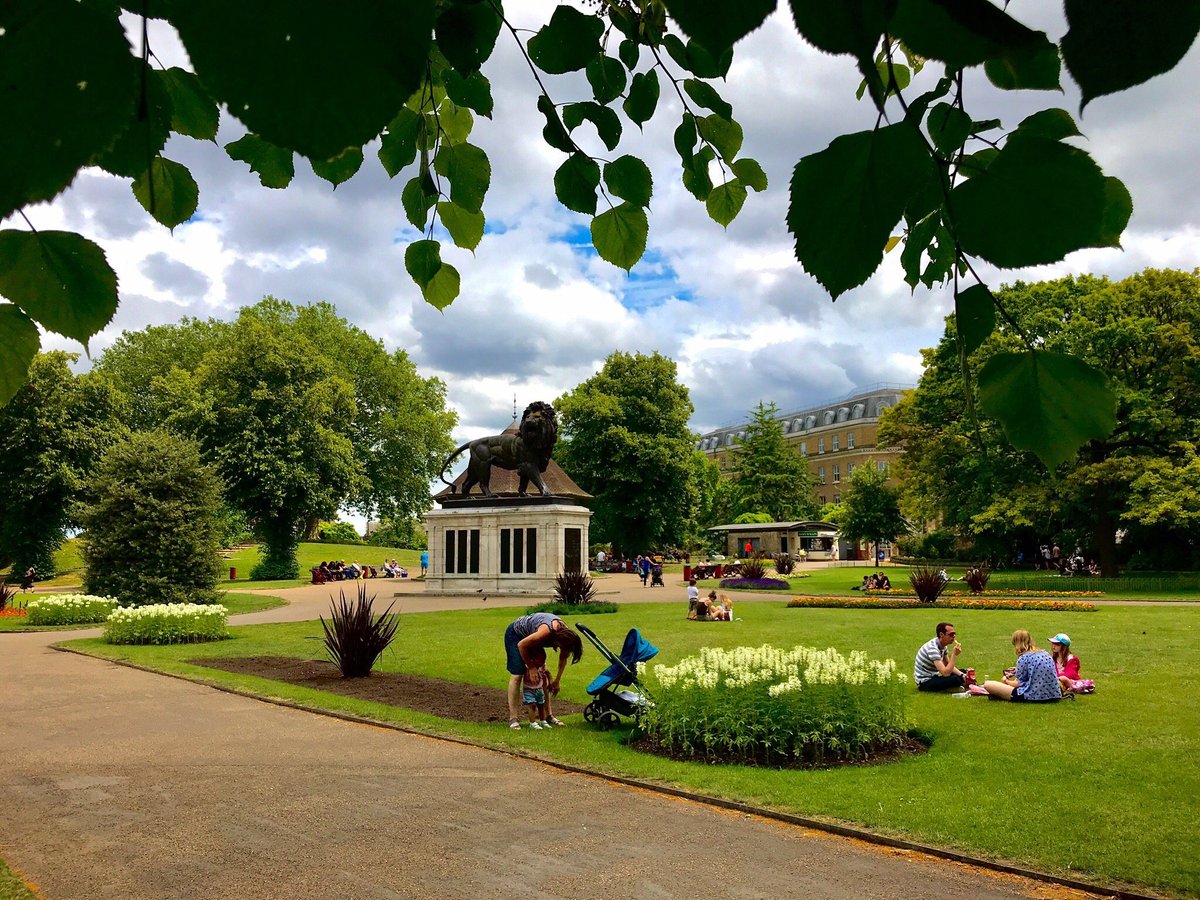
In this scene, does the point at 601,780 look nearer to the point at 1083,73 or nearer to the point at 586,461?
the point at 1083,73

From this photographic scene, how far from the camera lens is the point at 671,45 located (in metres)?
2.24

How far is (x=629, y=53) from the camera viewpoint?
2.29 meters

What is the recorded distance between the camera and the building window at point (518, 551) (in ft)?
106

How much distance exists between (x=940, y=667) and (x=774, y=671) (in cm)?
362

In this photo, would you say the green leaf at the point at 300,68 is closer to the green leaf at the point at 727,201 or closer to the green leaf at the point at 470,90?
the green leaf at the point at 470,90

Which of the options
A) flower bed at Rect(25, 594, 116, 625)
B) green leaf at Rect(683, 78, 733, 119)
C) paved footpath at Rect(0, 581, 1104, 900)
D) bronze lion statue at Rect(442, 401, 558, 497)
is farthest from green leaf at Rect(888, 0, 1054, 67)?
bronze lion statue at Rect(442, 401, 558, 497)

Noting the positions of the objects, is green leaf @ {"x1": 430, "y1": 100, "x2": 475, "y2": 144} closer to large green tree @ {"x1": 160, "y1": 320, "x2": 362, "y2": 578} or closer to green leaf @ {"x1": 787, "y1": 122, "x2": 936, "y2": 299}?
green leaf @ {"x1": 787, "y1": 122, "x2": 936, "y2": 299}

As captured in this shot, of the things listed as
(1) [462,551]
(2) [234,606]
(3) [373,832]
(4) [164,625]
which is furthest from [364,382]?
(3) [373,832]

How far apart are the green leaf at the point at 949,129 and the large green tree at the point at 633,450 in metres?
48.2

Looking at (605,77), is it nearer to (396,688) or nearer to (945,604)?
(396,688)

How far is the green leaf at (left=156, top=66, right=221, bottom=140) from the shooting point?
1.46 meters

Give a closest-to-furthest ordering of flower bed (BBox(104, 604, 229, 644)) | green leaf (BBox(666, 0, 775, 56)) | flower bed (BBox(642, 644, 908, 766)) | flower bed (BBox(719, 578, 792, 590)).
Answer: green leaf (BBox(666, 0, 775, 56))
flower bed (BBox(642, 644, 908, 766))
flower bed (BBox(104, 604, 229, 644))
flower bed (BBox(719, 578, 792, 590))

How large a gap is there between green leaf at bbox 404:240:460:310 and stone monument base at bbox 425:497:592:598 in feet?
96.4

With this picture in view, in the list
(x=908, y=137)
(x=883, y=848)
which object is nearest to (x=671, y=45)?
(x=908, y=137)
